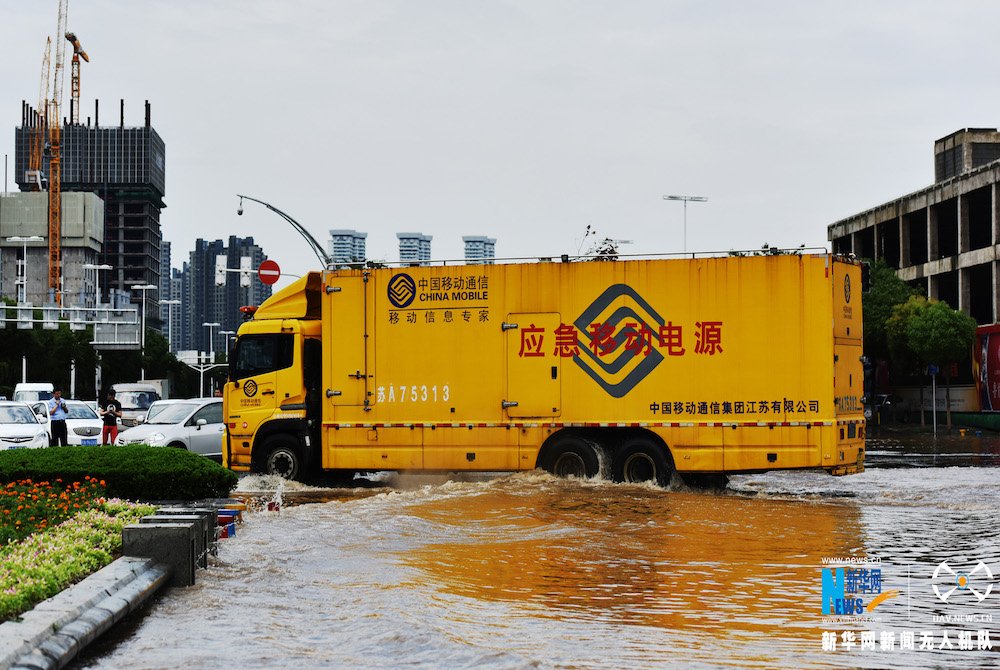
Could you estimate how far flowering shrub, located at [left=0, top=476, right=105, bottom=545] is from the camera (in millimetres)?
11672

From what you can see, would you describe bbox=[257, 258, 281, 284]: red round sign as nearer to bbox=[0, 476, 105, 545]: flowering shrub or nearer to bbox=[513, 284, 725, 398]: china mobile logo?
bbox=[513, 284, 725, 398]: china mobile logo

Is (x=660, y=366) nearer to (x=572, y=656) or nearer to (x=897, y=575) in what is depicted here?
(x=897, y=575)

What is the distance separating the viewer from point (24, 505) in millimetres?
13023

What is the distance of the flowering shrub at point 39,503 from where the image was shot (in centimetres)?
1167

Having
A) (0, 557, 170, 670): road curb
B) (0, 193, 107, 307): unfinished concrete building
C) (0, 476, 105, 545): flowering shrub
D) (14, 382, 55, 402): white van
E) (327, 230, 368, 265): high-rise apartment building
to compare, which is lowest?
(0, 557, 170, 670): road curb

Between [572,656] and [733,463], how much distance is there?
11502 millimetres

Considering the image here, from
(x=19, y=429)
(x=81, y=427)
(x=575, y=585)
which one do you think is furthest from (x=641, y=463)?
(x=81, y=427)

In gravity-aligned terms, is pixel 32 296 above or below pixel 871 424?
above

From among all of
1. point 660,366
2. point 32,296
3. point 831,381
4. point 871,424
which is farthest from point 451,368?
point 32,296

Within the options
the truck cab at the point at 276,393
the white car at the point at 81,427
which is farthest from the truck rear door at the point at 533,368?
the white car at the point at 81,427

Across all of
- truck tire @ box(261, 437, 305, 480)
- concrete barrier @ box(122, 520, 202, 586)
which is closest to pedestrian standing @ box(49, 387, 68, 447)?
truck tire @ box(261, 437, 305, 480)

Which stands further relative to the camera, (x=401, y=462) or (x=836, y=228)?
(x=836, y=228)

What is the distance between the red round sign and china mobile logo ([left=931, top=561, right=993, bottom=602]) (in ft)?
78.7

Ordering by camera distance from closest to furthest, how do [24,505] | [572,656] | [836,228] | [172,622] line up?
[572,656] → [172,622] → [24,505] → [836,228]
